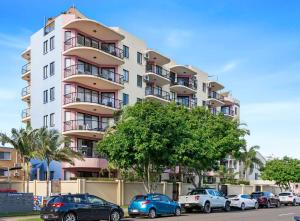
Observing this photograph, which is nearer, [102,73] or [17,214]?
[17,214]

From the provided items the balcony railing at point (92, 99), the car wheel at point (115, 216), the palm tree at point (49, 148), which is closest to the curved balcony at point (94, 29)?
the balcony railing at point (92, 99)

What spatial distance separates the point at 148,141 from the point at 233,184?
31.2m

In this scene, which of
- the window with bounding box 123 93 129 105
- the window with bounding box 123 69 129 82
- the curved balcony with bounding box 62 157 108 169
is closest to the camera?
the curved balcony with bounding box 62 157 108 169

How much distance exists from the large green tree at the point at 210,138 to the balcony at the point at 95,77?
9.97 metres

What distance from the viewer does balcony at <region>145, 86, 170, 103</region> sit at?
2280 inches

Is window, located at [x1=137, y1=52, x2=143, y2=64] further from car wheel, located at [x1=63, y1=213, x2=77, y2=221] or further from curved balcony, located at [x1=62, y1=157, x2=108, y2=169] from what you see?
car wheel, located at [x1=63, y1=213, x2=77, y2=221]

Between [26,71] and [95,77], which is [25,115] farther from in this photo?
[95,77]

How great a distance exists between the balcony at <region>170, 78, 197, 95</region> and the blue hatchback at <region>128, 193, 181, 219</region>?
1435 inches

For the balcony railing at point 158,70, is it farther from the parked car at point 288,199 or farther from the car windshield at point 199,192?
the car windshield at point 199,192

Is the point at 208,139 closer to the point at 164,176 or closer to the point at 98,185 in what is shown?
the point at 98,185

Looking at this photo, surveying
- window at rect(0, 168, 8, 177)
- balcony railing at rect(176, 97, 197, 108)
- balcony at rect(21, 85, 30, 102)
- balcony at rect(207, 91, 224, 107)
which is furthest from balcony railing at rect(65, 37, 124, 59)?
balcony at rect(207, 91, 224, 107)

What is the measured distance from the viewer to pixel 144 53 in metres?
57.8

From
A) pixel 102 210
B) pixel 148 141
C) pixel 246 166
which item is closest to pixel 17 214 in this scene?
pixel 102 210

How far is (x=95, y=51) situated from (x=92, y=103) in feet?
16.9
